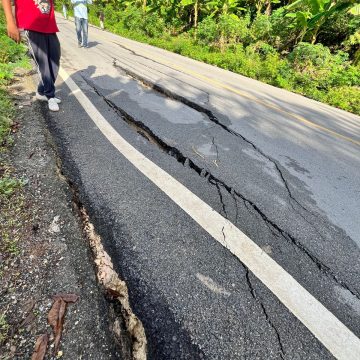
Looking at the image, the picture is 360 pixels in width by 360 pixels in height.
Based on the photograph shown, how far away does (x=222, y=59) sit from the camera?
10.9 meters

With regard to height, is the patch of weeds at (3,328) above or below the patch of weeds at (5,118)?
below

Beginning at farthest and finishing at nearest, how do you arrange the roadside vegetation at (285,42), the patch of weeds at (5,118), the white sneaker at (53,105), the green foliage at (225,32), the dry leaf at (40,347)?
the green foliage at (225,32) < the roadside vegetation at (285,42) < the white sneaker at (53,105) < the patch of weeds at (5,118) < the dry leaf at (40,347)

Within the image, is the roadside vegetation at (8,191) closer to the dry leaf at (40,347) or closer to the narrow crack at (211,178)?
the dry leaf at (40,347)

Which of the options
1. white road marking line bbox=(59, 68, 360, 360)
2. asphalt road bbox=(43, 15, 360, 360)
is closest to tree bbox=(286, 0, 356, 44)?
asphalt road bbox=(43, 15, 360, 360)

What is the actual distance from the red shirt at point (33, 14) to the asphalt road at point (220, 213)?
988 millimetres

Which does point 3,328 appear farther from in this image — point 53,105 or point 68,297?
point 53,105

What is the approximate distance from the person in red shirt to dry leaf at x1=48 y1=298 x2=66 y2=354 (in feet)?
9.60

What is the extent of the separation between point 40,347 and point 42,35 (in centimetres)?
362

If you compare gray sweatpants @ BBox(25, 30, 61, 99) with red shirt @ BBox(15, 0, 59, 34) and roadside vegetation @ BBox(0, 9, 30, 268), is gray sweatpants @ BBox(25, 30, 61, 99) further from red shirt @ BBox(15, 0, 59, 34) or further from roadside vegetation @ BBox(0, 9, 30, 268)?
roadside vegetation @ BBox(0, 9, 30, 268)

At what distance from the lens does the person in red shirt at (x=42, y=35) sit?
→ 323 centimetres

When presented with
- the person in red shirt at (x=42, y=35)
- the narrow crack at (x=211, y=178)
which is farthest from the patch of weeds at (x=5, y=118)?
the narrow crack at (x=211, y=178)

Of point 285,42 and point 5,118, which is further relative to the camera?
point 285,42

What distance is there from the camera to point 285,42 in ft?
41.2

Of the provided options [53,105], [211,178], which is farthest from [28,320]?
[53,105]
